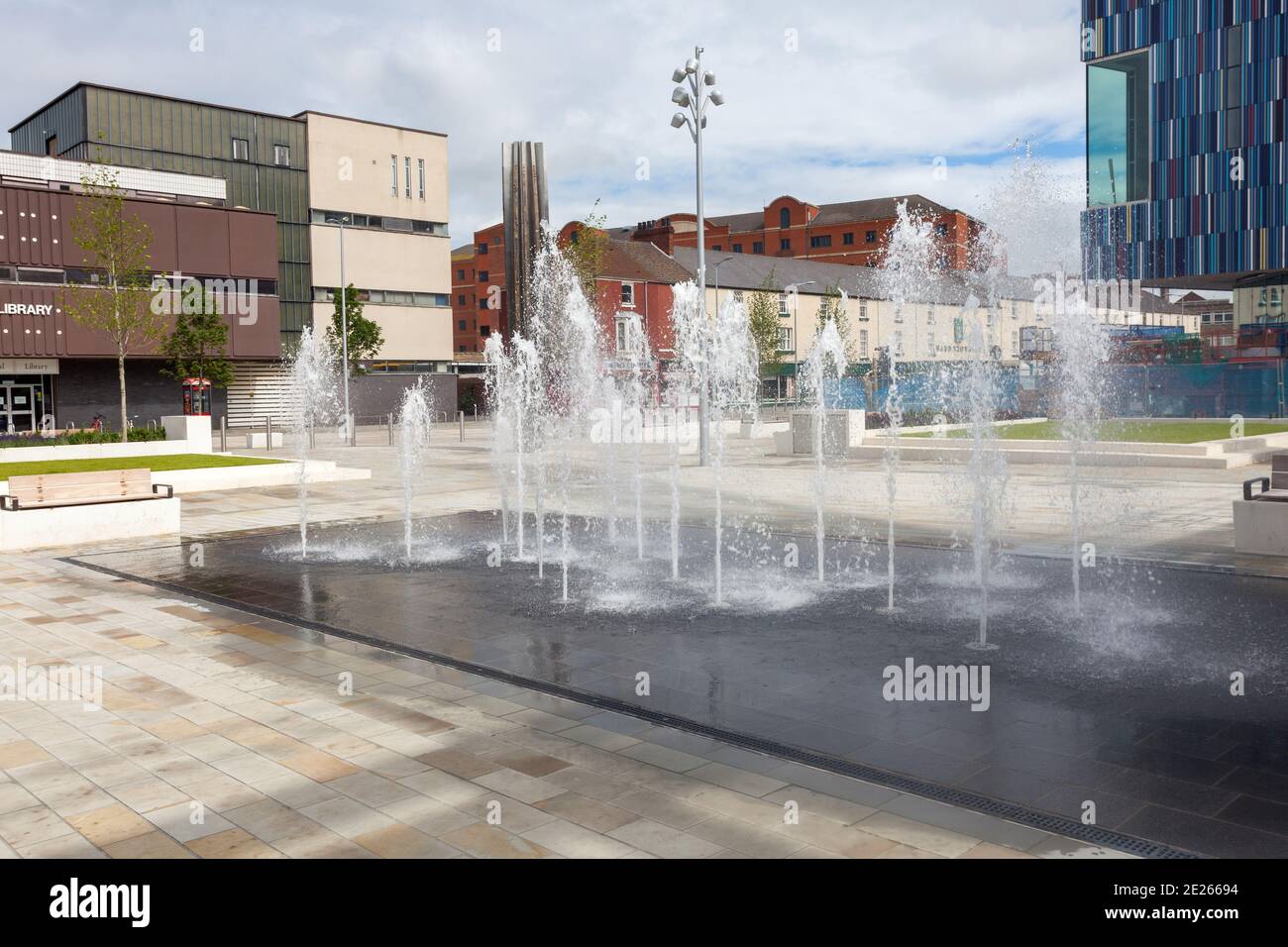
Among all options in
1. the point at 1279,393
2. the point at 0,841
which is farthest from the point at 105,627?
the point at 1279,393

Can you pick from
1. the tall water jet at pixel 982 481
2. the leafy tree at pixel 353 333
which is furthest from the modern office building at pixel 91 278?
the tall water jet at pixel 982 481

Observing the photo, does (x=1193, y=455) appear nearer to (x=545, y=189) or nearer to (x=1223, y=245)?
(x=1223, y=245)

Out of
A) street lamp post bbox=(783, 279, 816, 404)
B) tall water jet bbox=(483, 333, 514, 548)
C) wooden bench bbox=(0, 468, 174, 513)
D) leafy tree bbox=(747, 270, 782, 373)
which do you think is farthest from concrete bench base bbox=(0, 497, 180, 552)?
street lamp post bbox=(783, 279, 816, 404)

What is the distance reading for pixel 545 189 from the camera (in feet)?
166

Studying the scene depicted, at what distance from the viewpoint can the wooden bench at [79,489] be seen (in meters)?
14.1

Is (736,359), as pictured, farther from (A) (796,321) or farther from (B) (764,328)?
(A) (796,321)

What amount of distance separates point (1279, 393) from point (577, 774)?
124 ft

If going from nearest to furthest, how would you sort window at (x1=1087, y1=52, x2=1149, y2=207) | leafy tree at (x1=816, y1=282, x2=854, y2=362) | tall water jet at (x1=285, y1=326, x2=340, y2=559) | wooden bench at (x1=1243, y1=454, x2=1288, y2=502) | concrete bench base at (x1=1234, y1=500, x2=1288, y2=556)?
concrete bench base at (x1=1234, y1=500, x2=1288, y2=556) < wooden bench at (x1=1243, y1=454, x2=1288, y2=502) < window at (x1=1087, y1=52, x2=1149, y2=207) < tall water jet at (x1=285, y1=326, x2=340, y2=559) < leafy tree at (x1=816, y1=282, x2=854, y2=362)

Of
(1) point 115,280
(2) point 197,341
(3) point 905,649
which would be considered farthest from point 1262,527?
(2) point 197,341

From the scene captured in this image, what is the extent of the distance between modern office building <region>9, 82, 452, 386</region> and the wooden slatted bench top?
33707mm

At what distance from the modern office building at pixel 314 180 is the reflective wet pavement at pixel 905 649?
3992 centimetres

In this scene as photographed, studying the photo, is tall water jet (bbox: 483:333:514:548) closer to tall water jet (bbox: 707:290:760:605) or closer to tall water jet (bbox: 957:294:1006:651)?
tall water jet (bbox: 957:294:1006:651)

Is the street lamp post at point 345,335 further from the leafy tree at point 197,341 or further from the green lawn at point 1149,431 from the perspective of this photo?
the green lawn at point 1149,431

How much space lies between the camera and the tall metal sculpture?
4944 centimetres
